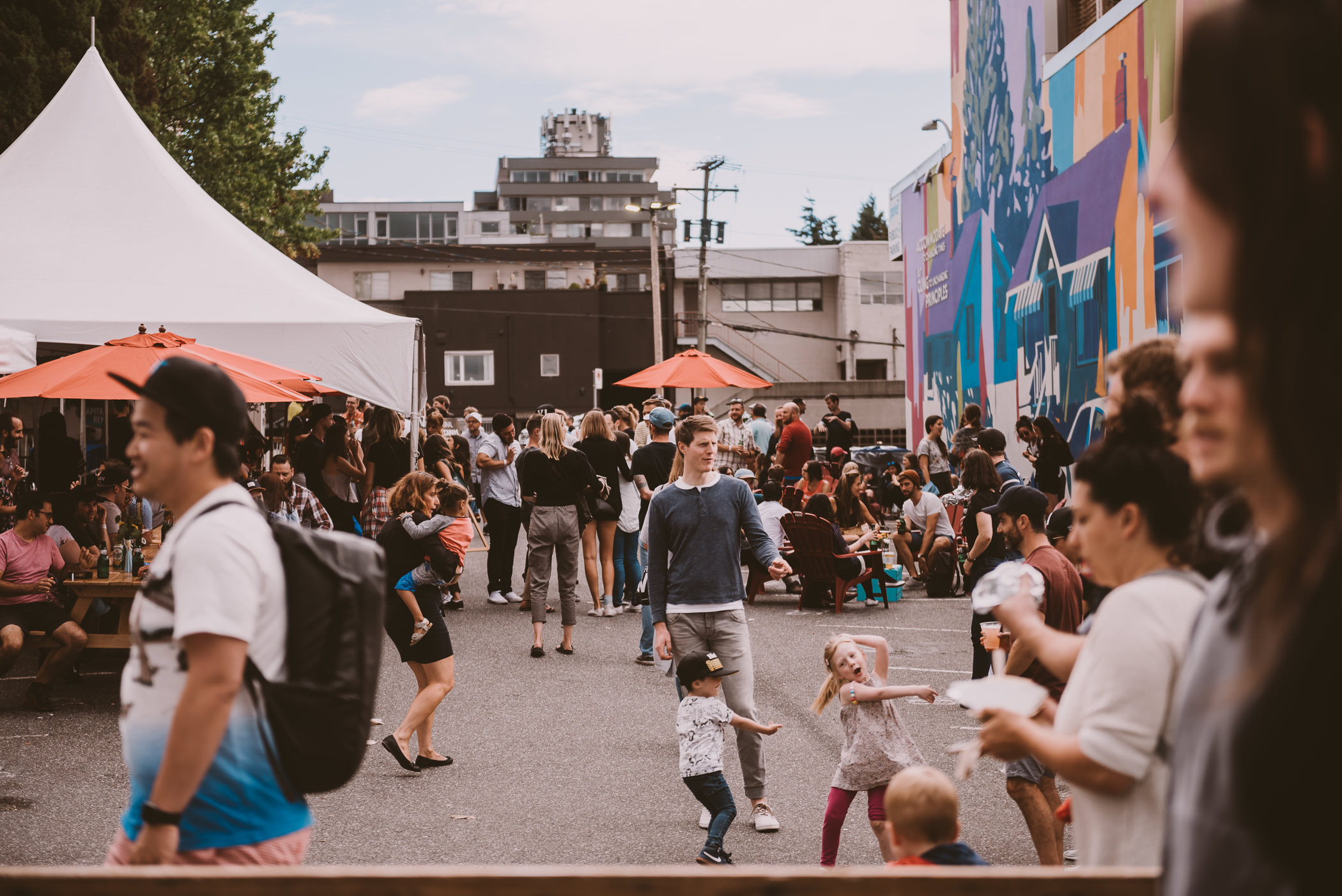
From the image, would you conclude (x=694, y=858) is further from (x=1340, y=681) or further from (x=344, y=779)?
(x=1340, y=681)

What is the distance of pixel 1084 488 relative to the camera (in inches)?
92.5

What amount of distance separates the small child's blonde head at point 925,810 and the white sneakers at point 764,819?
2.91 metres

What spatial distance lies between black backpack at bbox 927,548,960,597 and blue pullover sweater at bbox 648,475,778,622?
7.81 m

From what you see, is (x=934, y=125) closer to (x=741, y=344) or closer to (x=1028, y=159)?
(x=1028, y=159)

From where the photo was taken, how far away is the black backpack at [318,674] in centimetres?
243

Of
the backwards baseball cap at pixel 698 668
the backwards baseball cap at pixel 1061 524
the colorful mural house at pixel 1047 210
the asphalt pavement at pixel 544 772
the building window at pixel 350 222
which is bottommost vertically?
the asphalt pavement at pixel 544 772

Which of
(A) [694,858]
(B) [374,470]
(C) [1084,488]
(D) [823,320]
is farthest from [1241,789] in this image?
(D) [823,320]

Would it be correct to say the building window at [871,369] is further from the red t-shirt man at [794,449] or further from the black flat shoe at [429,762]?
the black flat shoe at [429,762]

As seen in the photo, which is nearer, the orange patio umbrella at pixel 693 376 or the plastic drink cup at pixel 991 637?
the plastic drink cup at pixel 991 637

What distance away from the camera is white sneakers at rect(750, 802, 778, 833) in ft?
19.5

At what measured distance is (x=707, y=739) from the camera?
563cm

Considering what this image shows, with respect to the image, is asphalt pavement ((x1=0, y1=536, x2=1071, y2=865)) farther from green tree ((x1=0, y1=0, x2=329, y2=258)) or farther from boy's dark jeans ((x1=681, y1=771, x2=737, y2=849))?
green tree ((x1=0, y1=0, x2=329, y2=258))

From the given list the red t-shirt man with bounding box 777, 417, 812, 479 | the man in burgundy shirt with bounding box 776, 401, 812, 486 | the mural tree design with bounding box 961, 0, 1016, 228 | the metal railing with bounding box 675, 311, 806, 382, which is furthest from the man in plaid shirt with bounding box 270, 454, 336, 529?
the metal railing with bounding box 675, 311, 806, 382

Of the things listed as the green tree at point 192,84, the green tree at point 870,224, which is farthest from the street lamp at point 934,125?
the green tree at point 870,224
